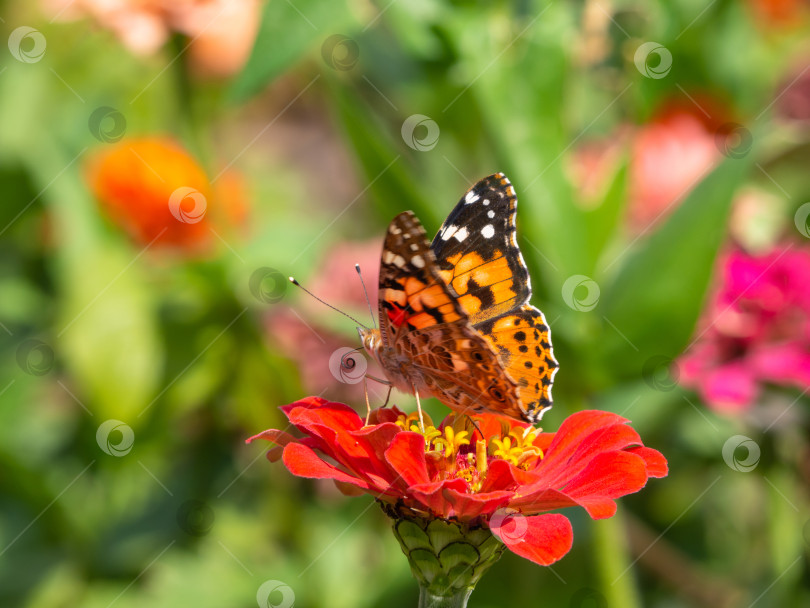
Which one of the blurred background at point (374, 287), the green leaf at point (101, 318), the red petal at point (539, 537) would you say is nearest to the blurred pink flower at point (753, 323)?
the blurred background at point (374, 287)

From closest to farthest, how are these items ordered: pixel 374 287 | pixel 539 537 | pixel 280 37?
pixel 539 537 → pixel 280 37 → pixel 374 287

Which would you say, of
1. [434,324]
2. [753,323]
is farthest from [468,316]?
[753,323]

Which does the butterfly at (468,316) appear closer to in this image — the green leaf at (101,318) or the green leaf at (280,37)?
the green leaf at (280,37)

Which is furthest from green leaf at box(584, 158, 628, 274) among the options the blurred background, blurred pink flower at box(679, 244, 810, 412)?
blurred pink flower at box(679, 244, 810, 412)

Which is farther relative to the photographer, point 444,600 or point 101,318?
point 101,318

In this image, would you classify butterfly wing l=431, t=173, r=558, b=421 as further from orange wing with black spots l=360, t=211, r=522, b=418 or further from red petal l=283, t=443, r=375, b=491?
red petal l=283, t=443, r=375, b=491

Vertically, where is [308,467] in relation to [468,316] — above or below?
below

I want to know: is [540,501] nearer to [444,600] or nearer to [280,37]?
[444,600]
